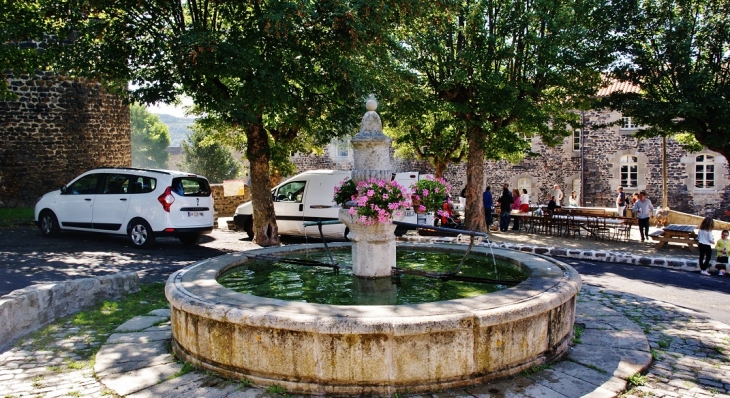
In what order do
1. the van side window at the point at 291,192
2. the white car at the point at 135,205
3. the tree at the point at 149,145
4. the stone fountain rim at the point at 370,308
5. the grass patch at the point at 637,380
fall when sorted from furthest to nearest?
the tree at the point at 149,145, the van side window at the point at 291,192, the white car at the point at 135,205, the grass patch at the point at 637,380, the stone fountain rim at the point at 370,308

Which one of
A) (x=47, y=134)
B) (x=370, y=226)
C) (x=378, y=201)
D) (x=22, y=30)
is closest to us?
(x=378, y=201)

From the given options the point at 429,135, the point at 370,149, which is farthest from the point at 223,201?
the point at 370,149

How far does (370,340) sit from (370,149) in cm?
274

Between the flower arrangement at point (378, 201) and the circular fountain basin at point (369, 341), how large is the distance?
58.7 inches

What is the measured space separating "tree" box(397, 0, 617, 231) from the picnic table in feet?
13.4

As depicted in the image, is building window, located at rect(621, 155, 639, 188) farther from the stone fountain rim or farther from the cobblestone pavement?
the stone fountain rim

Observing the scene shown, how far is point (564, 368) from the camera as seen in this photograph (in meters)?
4.81

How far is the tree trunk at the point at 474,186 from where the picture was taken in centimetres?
1672

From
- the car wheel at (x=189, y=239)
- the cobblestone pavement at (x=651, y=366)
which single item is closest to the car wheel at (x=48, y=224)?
the car wheel at (x=189, y=239)

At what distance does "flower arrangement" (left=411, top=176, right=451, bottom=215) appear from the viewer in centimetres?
623

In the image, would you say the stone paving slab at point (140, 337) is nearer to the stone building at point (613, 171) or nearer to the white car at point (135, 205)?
the white car at point (135, 205)

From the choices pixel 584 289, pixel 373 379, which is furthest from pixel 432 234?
pixel 373 379

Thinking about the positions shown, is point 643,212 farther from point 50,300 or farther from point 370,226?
point 50,300

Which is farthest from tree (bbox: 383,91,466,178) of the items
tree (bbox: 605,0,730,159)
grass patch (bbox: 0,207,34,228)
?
grass patch (bbox: 0,207,34,228)
